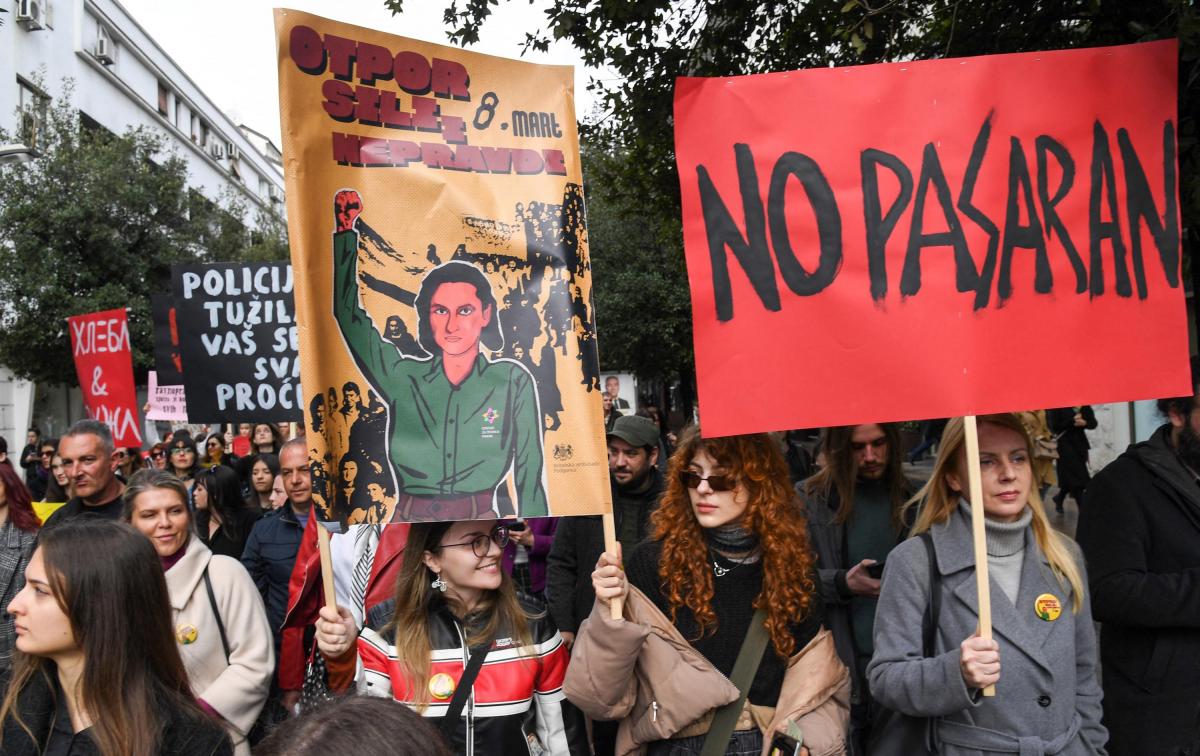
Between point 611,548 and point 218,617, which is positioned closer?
point 611,548

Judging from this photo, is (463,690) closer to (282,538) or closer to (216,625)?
(216,625)

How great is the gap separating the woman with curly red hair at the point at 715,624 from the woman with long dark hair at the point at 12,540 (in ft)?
7.79

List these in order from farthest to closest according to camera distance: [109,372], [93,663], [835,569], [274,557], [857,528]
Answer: [109,372] → [274,557] → [857,528] → [835,569] → [93,663]

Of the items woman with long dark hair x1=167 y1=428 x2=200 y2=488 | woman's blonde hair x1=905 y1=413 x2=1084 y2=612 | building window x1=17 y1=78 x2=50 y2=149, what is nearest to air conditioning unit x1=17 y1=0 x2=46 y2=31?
building window x1=17 y1=78 x2=50 y2=149

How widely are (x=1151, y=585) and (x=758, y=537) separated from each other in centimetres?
119

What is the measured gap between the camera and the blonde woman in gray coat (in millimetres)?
2732

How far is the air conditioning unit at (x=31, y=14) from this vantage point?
83.7ft

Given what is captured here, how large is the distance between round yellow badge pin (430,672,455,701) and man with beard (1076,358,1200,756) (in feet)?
6.45

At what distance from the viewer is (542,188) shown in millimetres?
3164

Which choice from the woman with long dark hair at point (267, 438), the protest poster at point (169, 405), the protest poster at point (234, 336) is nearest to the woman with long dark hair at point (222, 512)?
the protest poster at point (234, 336)

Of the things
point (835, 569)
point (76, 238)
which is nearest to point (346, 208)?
point (835, 569)

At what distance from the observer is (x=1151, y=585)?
3.14m

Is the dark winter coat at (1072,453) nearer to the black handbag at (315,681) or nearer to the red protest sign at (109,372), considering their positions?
the red protest sign at (109,372)

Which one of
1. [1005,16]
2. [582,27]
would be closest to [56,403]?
[582,27]
